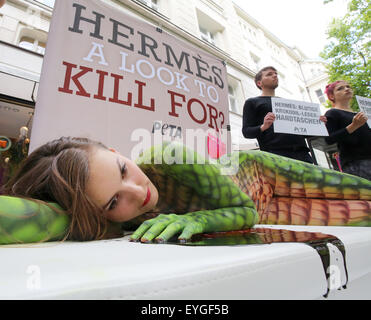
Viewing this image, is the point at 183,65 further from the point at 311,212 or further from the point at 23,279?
the point at 23,279

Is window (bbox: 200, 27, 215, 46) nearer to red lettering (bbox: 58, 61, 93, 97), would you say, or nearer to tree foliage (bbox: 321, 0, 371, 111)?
tree foliage (bbox: 321, 0, 371, 111)

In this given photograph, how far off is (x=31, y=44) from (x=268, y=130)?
14.0 ft

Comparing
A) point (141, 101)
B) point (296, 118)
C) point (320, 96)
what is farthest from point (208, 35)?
point (320, 96)

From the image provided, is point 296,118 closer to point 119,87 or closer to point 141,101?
point 141,101

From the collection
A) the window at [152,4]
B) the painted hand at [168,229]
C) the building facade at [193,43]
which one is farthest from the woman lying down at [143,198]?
the window at [152,4]

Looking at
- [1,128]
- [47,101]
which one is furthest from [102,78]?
[1,128]

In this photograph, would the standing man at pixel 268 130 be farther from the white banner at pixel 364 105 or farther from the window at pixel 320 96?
the window at pixel 320 96

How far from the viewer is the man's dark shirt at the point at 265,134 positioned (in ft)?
5.51

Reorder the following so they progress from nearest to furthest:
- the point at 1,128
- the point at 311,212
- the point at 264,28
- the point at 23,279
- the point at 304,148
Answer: the point at 23,279 → the point at 311,212 → the point at 304,148 → the point at 1,128 → the point at 264,28

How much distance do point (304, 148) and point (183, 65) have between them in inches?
48.7

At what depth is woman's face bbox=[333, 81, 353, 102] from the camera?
201 cm

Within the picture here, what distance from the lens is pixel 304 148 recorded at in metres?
1.68

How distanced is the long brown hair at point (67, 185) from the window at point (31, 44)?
388cm

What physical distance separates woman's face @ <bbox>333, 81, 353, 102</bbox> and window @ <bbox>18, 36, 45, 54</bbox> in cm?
447
